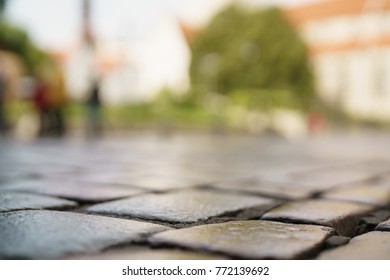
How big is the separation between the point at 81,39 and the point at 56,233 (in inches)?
457

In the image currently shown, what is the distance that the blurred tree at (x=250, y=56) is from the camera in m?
41.3

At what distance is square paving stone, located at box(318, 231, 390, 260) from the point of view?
160 cm

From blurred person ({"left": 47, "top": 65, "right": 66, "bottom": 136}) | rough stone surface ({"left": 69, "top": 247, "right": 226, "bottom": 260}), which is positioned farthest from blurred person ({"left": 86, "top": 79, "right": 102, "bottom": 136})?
rough stone surface ({"left": 69, "top": 247, "right": 226, "bottom": 260})

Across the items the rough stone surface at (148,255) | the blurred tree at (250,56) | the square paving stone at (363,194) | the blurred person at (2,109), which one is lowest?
the rough stone surface at (148,255)

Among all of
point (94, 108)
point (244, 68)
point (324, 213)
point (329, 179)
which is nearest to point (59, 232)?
point (324, 213)

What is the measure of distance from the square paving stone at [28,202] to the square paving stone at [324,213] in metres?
0.86

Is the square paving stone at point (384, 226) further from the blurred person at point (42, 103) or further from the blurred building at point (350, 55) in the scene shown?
the blurred building at point (350, 55)

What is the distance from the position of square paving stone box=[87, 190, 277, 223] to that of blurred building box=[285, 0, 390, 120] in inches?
1748

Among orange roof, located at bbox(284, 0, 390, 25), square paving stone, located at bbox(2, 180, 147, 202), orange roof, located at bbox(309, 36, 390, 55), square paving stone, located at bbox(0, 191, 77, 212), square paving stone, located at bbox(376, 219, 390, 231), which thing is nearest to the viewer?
square paving stone, located at bbox(376, 219, 390, 231)

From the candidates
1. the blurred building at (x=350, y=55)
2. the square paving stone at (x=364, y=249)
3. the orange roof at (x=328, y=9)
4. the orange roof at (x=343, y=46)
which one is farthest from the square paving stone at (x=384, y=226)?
the orange roof at (x=343, y=46)

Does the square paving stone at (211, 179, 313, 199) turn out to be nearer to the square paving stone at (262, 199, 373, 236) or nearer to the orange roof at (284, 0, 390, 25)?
the square paving stone at (262, 199, 373, 236)

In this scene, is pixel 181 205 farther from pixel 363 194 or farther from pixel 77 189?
pixel 363 194

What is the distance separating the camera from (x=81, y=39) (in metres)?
12.9
